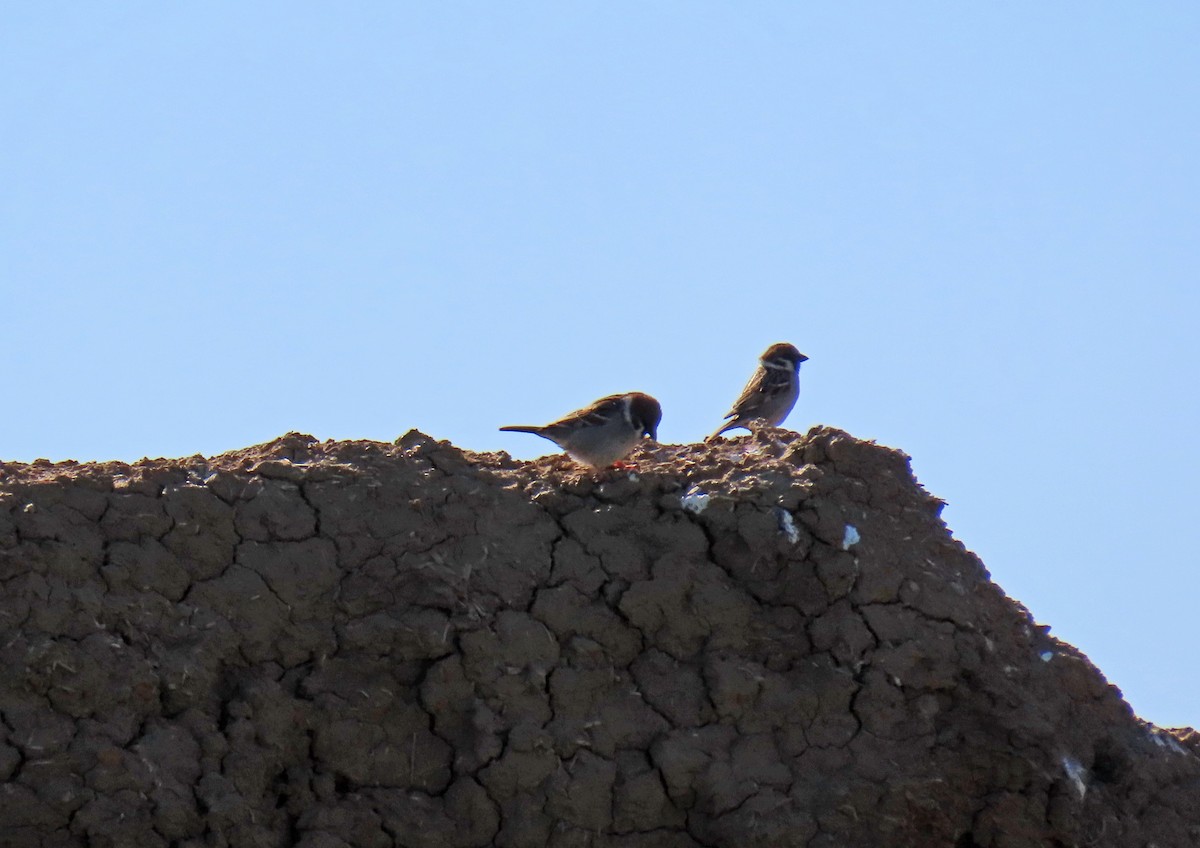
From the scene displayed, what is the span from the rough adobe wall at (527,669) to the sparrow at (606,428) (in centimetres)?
82

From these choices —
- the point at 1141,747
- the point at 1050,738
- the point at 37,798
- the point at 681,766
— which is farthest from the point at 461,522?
the point at 1141,747

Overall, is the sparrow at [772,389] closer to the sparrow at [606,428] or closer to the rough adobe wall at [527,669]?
the sparrow at [606,428]

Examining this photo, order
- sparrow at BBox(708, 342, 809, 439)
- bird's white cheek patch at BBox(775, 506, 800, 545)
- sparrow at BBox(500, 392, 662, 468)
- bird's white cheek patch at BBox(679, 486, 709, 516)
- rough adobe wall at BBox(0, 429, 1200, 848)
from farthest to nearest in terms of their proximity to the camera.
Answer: sparrow at BBox(708, 342, 809, 439) → sparrow at BBox(500, 392, 662, 468) → bird's white cheek patch at BBox(679, 486, 709, 516) → bird's white cheek patch at BBox(775, 506, 800, 545) → rough adobe wall at BBox(0, 429, 1200, 848)

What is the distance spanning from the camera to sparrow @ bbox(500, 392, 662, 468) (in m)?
8.66

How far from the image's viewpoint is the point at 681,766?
23.0 ft

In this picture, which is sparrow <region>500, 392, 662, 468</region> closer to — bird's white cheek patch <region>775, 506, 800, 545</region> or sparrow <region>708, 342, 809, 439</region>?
bird's white cheek patch <region>775, 506, 800, 545</region>

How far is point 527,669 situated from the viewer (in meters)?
7.11

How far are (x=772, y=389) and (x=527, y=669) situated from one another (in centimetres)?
611

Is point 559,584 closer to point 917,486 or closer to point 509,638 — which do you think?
point 509,638

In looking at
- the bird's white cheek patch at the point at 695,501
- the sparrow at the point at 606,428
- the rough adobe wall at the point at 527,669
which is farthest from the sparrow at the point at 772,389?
the rough adobe wall at the point at 527,669

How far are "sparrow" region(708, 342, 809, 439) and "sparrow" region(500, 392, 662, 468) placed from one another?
11.0 feet

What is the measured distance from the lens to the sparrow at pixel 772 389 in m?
12.8

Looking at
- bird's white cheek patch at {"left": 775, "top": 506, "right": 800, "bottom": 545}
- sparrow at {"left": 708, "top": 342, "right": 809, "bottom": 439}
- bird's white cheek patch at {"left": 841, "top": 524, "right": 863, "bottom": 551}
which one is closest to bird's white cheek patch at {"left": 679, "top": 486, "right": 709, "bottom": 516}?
bird's white cheek patch at {"left": 775, "top": 506, "right": 800, "bottom": 545}

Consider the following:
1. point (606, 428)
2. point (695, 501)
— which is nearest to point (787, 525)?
point (695, 501)
